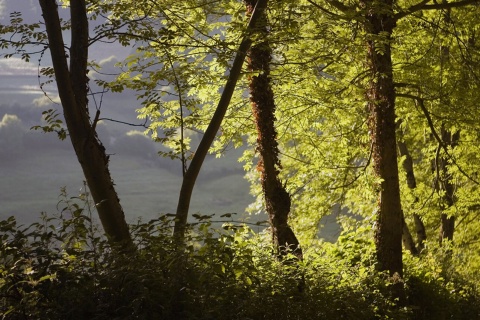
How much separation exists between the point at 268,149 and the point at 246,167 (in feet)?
16.3

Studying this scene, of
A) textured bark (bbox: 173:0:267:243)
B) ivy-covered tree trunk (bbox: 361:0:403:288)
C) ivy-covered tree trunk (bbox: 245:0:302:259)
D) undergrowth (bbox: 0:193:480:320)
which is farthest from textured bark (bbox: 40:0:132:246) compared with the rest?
ivy-covered tree trunk (bbox: 361:0:403:288)

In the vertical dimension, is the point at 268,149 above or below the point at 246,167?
below

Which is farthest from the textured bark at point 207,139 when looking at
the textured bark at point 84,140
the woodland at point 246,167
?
the textured bark at point 84,140

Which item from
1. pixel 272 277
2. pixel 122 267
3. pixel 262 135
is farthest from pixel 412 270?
pixel 122 267

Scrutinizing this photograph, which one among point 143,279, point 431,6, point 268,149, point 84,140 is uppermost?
point 431,6

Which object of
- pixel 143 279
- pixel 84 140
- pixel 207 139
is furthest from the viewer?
pixel 207 139

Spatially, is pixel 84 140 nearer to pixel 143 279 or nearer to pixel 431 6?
pixel 143 279

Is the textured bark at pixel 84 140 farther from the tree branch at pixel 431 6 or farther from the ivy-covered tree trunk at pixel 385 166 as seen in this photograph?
the tree branch at pixel 431 6

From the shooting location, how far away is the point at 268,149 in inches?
431

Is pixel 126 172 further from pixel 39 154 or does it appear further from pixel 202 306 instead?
pixel 202 306

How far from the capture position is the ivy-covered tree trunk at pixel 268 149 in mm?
10539

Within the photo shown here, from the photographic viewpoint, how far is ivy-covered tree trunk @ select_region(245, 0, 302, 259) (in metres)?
10.5

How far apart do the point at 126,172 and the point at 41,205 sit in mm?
15480

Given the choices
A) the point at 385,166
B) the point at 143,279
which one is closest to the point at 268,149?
the point at 385,166
